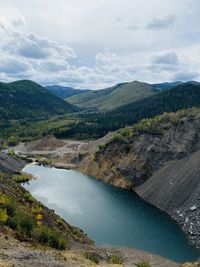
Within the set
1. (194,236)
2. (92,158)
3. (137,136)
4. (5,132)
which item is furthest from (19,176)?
(5,132)

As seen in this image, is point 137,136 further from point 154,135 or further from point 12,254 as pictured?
point 12,254

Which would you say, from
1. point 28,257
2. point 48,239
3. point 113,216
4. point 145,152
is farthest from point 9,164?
point 28,257

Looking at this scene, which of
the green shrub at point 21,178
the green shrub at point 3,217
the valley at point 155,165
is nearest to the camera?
the green shrub at point 3,217

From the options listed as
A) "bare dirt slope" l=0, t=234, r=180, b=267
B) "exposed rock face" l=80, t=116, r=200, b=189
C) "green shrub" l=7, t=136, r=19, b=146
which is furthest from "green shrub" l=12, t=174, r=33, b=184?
"green shrub" l=7, t=136, r=19, b=146

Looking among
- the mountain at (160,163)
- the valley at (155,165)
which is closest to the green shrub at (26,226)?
the valley at (155,165)

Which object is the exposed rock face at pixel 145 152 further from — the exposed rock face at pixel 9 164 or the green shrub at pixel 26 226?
the green shrub at pixel 26 226

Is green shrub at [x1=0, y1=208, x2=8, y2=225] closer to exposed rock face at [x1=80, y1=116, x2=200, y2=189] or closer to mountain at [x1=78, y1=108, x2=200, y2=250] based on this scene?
mountain at [x1=78, y1=108, x2=200, y2=250]

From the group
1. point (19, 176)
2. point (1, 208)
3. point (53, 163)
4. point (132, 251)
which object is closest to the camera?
point (1, 208)
